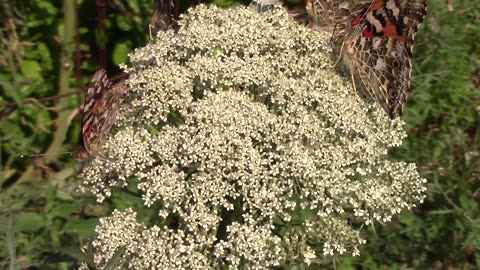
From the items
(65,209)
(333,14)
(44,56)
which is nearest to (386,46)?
(333,14)

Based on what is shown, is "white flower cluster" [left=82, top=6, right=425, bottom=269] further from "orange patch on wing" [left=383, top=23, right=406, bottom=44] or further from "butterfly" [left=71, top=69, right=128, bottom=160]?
"orange patch on wing" [left=383, top=23, right=406, bottom=44]

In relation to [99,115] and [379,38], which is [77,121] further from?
[379,38]

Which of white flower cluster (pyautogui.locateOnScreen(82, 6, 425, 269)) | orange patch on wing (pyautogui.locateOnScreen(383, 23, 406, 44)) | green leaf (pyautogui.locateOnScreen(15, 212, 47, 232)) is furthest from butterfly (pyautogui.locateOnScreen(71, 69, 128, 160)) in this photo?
orange patch on wing (pyautogui.locateOnScreen(383, 23, 406, 44))

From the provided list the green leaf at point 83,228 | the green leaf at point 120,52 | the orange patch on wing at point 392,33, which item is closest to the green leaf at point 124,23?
the green leaf at point 120,52

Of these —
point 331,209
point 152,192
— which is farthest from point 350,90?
point 152,192

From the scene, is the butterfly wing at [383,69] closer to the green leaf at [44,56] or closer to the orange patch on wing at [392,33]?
the orange patch on wing at [392,33]

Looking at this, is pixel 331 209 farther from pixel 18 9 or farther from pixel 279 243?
pixel 18 9
